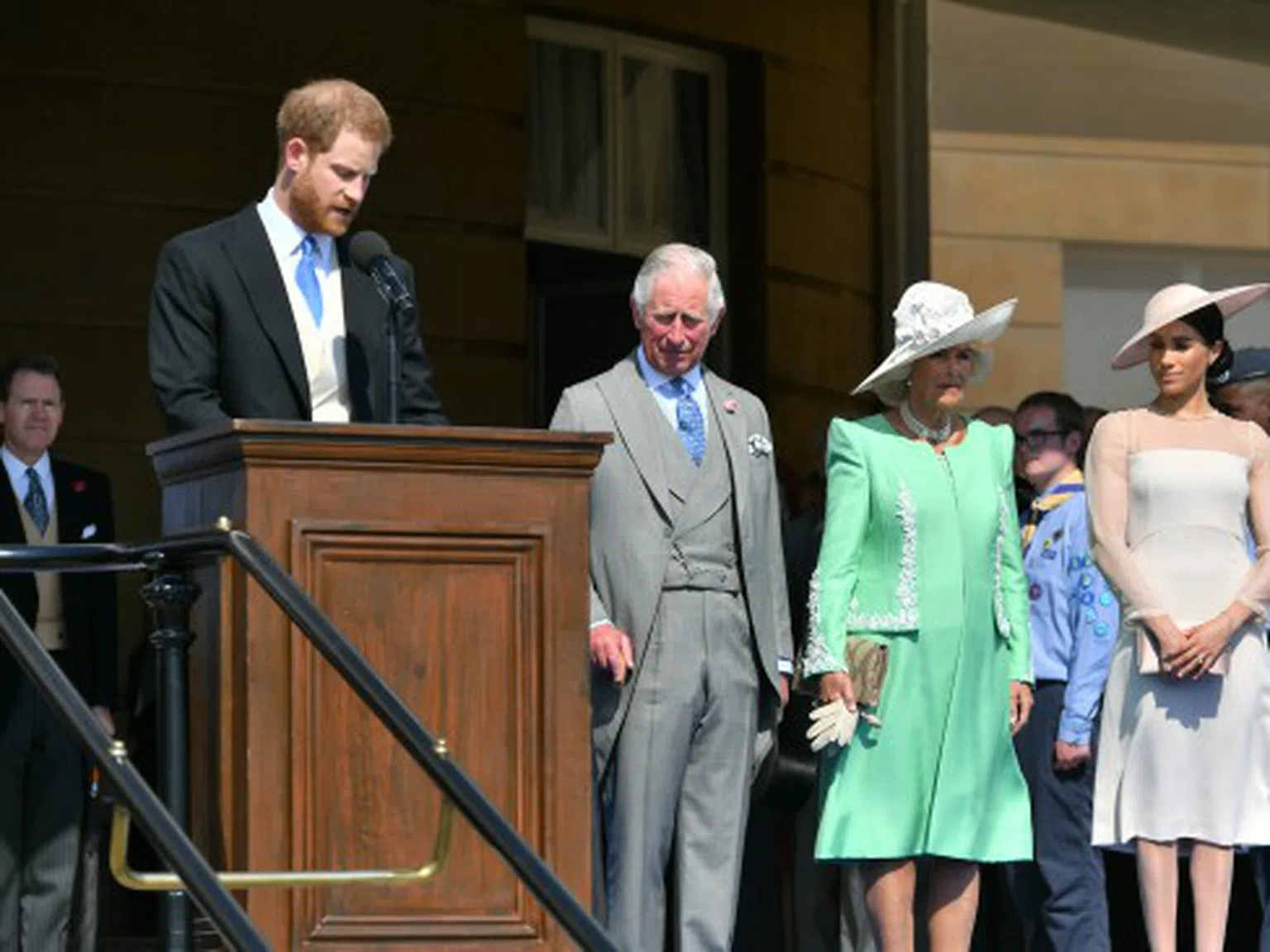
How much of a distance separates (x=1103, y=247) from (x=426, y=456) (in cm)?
935

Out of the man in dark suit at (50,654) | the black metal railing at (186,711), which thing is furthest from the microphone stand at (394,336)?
the man in dark suit at (50,654)

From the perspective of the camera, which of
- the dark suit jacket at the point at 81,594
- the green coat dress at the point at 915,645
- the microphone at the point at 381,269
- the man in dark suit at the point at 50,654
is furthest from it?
the dark suit jacket at the point at 81,594

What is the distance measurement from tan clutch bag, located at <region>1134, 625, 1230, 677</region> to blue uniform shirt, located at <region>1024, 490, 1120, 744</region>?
0.76 metres

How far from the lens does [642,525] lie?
8203 mm

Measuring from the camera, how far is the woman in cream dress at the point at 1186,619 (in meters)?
8.68

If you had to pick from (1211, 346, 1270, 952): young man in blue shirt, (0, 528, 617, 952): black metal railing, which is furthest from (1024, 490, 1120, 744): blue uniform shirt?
(0, 528, 617, 952): black metal railing

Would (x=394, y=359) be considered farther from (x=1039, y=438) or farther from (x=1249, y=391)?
(x=1249, y=391)

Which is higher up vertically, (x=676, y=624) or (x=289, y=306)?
(x=289, y=306)

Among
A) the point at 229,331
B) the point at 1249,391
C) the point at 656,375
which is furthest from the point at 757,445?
the point at 1249,391

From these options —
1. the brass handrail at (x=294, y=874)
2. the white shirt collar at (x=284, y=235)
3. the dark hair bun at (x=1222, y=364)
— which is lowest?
the brass handrail at (x=294, y=874)

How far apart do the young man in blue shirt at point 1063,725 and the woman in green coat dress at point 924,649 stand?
871 mm

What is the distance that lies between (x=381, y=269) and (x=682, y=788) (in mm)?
1618

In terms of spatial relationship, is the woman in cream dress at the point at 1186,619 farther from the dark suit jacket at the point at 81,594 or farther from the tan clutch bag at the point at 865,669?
the dark suit jacket at the point at 81,594

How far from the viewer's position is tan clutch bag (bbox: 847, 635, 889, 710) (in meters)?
8.45
